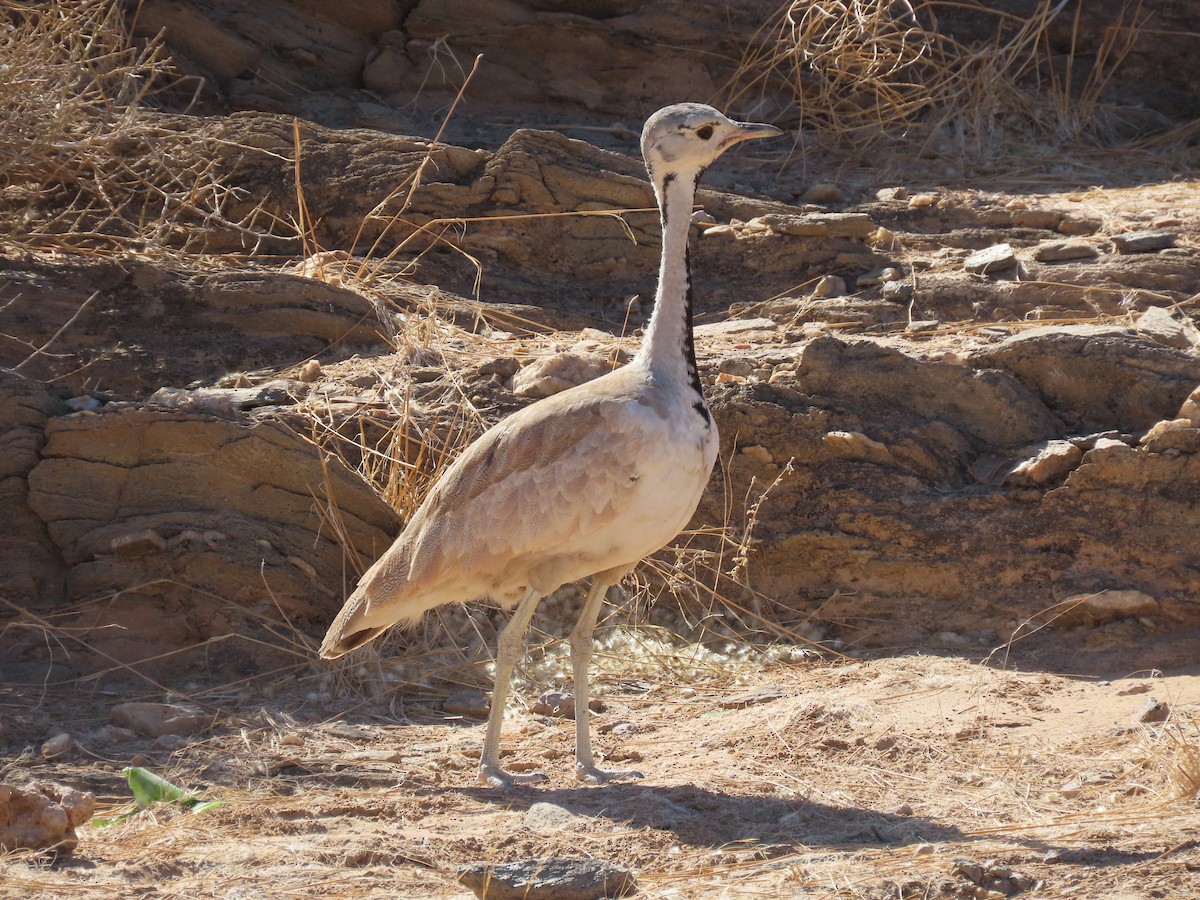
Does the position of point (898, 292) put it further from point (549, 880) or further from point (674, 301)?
point (549, 880)

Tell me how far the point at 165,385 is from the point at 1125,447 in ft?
14.7

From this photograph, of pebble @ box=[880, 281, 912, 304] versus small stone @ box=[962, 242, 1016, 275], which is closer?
pebble @ box=[880, 281, 912, 304]

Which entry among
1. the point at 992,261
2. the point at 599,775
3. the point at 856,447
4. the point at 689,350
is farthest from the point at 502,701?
the point at 992,261

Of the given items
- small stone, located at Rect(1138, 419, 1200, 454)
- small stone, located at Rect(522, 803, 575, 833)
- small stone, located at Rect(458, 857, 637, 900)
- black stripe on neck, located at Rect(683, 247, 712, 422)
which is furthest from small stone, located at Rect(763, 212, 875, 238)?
small stone, located at Rect(458, 857, 637, 900)

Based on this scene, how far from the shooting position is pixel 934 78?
10.2 meters

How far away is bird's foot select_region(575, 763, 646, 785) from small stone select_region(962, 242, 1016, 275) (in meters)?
4.28

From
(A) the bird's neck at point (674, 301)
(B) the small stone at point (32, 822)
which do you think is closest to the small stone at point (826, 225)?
(A) the bird's neck at point (674, 301)

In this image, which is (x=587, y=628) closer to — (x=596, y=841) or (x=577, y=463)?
(x=577, y=463)

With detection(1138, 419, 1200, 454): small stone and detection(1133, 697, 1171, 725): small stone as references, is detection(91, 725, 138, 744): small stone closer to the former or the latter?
detection(1133, 697, 1171, 725): small stone

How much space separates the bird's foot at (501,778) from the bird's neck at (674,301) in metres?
1.47

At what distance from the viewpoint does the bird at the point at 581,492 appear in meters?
4.82

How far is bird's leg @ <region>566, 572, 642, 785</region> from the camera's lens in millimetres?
4930

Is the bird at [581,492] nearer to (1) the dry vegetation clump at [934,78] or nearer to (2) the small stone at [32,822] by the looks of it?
(2) the small stone at [32,822]

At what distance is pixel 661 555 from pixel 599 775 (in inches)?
73.1
